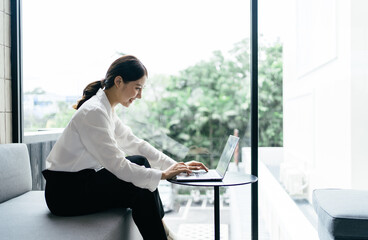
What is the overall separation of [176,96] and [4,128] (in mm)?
1332

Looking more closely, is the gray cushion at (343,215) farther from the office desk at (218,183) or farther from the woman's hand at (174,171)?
the woman's hand at (174,171)

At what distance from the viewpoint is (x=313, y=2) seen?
92.2 inches

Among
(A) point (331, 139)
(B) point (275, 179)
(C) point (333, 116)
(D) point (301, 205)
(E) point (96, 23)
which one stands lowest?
(D) point (301, 205)

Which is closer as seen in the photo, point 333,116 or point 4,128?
point 333,116

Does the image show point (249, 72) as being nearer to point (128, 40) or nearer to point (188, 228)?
point (128, 40)

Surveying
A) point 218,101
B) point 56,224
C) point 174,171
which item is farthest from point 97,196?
point 218,101

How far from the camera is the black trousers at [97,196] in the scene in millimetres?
1676

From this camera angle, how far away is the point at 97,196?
5.62ft

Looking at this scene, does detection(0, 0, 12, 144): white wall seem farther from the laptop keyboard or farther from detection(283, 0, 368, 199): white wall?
detection(283, 0, 368, 199): white wall

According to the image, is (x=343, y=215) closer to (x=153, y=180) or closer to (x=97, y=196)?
(x=153, y=180)

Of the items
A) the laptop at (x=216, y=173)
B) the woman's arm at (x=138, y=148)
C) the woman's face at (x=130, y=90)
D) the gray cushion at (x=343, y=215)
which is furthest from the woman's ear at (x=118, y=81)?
the gray cushion at (x=343, y=215)

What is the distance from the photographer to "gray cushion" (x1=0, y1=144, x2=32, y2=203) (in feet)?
6.73

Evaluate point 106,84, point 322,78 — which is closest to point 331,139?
point 322,78

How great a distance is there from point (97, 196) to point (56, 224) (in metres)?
0.23
